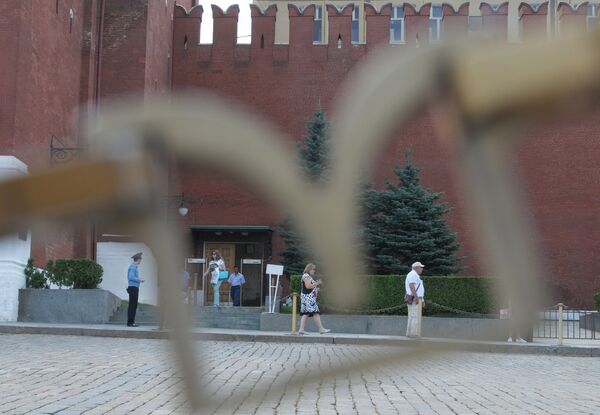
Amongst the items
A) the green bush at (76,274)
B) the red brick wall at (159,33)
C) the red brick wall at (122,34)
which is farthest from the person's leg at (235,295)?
the red brick wall at (159,33)

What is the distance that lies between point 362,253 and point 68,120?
1.03ft

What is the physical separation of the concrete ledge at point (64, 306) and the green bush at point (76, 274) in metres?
0.33

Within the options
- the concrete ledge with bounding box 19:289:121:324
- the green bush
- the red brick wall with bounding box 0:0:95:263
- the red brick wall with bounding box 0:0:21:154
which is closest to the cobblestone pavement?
the red brick wall with bounding box 0:0:95:263

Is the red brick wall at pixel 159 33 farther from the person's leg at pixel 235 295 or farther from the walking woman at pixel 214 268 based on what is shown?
the walking woman at pixel 214 268

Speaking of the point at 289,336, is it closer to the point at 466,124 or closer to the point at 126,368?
the point at 126,368

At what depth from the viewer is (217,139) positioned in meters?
0.69

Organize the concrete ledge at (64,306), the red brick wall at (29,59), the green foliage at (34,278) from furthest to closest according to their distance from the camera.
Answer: the green foliage at (34,278)
the concrete ledge at (64,306)
the red brick wall at (29,59)

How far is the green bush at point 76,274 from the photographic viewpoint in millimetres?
20875

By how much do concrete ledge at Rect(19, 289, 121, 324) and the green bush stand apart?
332mm

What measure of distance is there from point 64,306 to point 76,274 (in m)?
0.92

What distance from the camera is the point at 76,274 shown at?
2105 cm

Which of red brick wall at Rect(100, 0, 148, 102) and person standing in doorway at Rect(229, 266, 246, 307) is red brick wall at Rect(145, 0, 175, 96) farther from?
person standing in doorway at Rect(229, 266, 246, 307)

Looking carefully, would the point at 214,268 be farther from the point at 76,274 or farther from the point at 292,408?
the point at 76,274

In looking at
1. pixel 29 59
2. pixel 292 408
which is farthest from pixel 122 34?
pixel 292 408
